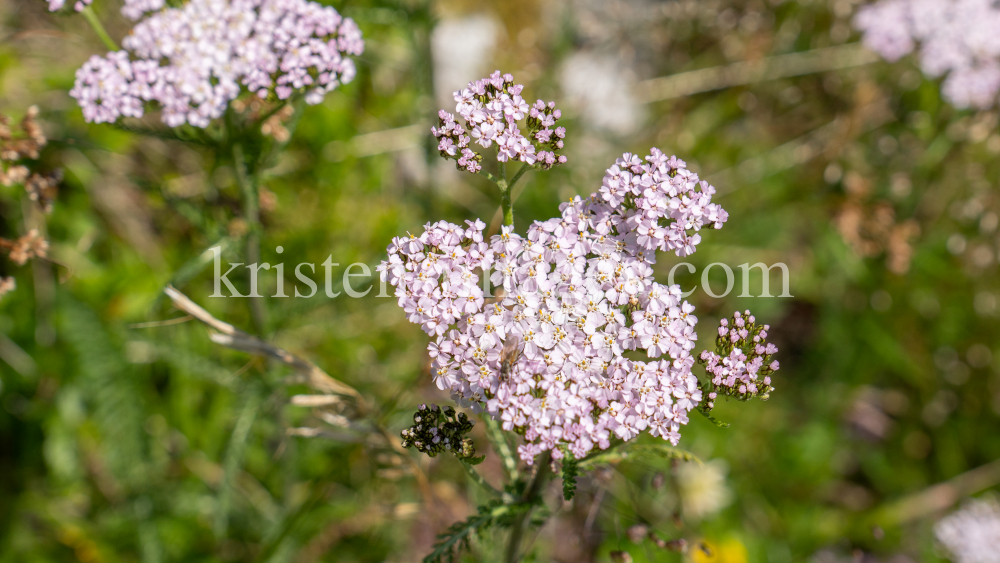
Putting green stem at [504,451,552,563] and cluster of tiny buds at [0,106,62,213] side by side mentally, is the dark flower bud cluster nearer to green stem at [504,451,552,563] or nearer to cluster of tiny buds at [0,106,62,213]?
green stem at [504,451,552,563]

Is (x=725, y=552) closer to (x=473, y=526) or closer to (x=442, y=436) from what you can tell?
(x=473, y=526)

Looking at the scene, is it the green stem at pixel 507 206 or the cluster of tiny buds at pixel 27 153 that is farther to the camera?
the cluster of tiny buds at pixel 27 153

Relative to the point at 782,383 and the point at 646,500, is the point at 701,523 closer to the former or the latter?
the point at 646,500

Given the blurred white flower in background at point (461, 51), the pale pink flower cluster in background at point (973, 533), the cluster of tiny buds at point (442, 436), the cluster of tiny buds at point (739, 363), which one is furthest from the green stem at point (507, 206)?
the pale pink flower cluster in background at point (973, 533)

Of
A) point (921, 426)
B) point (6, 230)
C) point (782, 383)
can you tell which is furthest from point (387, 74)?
point (921, 426)

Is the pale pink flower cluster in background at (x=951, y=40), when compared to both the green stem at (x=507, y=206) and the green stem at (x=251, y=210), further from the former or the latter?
the green stem at (x=251, y=210)
